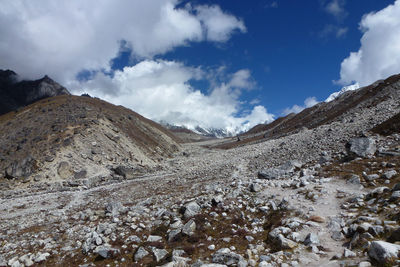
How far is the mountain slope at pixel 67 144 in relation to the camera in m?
40.3

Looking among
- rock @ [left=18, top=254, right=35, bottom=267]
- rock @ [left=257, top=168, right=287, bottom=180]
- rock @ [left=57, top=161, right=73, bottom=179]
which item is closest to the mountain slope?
rock @ [left=57, top=161, right=73, bottom=179]

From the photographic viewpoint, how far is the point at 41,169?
39531 mm

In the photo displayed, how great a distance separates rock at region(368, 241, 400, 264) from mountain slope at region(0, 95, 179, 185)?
42.8 meters

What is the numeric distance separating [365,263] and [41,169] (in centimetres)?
4683

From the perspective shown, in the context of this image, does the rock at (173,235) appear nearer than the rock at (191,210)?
Yes

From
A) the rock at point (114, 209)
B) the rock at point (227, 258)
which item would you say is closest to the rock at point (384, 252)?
the rock at point (227, 258)

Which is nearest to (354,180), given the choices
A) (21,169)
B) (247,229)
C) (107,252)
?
(247,229)

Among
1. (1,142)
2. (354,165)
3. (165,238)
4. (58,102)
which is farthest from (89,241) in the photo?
(58,102)

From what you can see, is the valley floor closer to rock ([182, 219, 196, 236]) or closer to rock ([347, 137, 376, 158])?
rock ([182, 219, 196, 236])

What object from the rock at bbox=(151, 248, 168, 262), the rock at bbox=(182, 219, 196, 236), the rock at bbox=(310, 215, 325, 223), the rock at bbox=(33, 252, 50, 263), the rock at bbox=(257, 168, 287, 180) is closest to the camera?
the rock at bbox=(151, 248, 168, 262)

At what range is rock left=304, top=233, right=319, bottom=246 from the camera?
8.76 meters

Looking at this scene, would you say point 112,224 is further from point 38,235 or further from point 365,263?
point 365,263

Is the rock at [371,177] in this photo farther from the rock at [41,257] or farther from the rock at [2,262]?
the rock at [2,262]

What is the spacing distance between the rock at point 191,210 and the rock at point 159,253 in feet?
11.1
